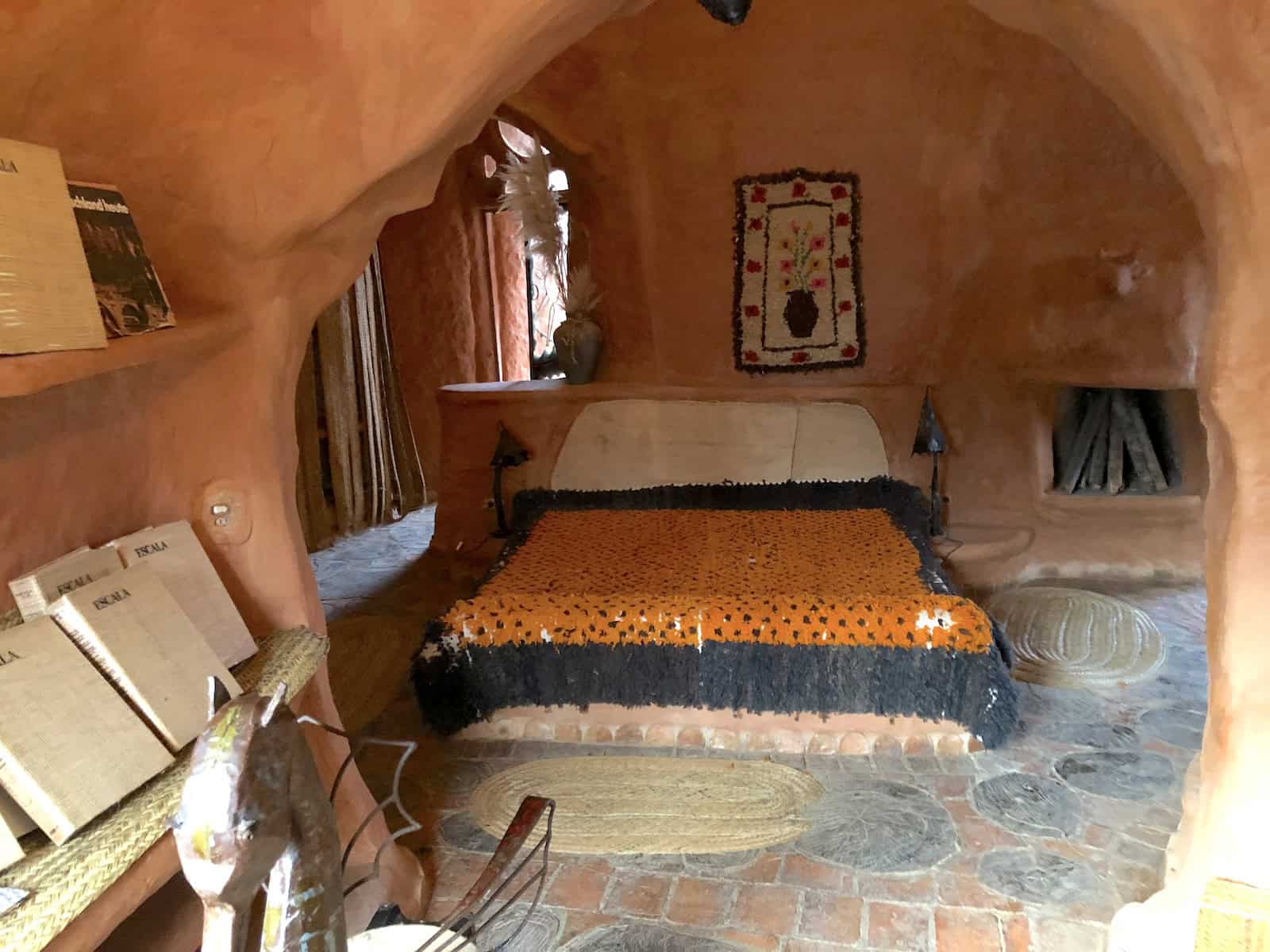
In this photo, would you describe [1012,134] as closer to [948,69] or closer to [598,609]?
[948,69]

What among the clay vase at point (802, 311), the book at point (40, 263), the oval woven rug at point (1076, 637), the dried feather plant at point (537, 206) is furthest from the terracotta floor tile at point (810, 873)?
the dried feather plant at point (537, 206)

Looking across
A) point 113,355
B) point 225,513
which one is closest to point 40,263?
point 113,355

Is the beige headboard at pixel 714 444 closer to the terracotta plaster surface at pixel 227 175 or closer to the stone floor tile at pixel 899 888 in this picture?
the stone floor tile at pixel 899 888

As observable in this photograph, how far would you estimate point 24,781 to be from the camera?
122 cm

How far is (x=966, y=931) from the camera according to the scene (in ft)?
6.93

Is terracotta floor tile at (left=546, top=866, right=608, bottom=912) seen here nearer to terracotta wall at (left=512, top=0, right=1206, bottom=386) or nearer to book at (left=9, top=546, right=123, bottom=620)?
book at (left=9, top=546, right=123, bottom=620)

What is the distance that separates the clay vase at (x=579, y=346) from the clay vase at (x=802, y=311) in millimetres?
1050

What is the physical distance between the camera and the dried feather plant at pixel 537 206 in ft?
16.6

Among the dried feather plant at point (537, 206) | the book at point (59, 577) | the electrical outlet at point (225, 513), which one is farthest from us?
the dried feather plant at point (537, 206)

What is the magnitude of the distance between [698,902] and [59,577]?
1.65m

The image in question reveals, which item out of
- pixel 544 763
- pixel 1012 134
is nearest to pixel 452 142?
pixel 544 763

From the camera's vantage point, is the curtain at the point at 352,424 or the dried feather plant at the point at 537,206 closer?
the dried feather plant at the point at 537,206

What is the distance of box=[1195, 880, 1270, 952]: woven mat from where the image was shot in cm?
159

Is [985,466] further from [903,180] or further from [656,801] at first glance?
[656,801]
